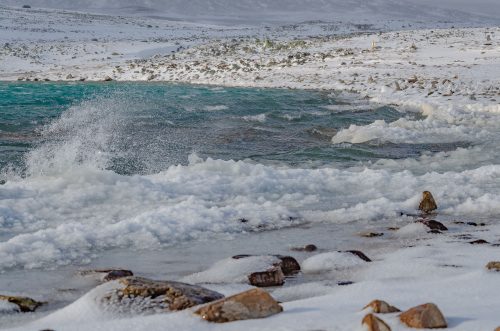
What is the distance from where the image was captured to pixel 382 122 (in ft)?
44.1

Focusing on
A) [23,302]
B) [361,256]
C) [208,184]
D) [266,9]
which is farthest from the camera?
[266,9]

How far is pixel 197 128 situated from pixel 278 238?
8594 mm

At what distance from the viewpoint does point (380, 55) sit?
30125 mm

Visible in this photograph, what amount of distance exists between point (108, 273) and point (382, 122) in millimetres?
9851

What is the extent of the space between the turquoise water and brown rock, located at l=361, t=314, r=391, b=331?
6705 millimetres

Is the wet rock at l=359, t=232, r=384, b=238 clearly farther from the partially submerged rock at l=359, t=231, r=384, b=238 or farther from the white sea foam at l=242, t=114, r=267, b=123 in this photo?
the white sea foam at l=242, t=114, r=267, b=123

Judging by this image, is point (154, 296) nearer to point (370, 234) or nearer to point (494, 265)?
point (494, 265)

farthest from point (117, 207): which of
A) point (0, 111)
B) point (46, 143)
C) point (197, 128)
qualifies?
point (0, 111)

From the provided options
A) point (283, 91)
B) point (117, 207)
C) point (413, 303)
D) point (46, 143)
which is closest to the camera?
point (413, 303)

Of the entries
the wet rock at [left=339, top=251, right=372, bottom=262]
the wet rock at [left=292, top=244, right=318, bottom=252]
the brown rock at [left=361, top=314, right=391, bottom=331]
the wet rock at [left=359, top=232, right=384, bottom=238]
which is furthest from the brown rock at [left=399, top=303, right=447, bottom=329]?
the wet rock at [left=359, top=232, right=384, bottom=238]

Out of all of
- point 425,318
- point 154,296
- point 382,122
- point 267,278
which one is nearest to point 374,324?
point 425,318

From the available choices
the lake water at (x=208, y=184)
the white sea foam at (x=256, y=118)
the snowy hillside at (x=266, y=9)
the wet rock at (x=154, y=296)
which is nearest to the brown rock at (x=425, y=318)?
the wet rock at (x=154, y=296)

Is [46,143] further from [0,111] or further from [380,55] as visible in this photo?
[380,55]

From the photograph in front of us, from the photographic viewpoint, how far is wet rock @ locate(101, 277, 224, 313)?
3.46 meters
